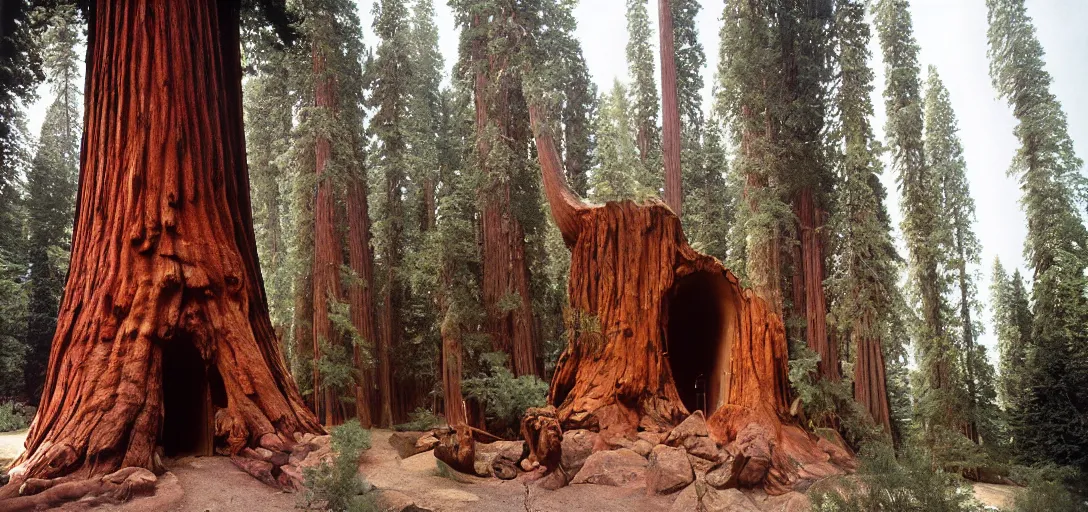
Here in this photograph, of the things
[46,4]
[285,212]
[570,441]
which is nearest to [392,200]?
[285,212]

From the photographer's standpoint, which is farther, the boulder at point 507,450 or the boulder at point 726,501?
the boulder at point 507,450

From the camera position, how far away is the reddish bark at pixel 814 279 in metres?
10.7

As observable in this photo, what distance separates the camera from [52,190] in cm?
928

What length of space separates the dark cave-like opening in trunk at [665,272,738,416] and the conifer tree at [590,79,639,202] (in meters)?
2.71

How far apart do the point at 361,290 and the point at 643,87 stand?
32.1ft

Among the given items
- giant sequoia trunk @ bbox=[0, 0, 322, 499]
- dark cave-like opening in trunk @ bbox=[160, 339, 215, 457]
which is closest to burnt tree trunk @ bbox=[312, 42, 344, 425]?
giant sequoia trunk @ bbox=[0, 0, 322, 499]

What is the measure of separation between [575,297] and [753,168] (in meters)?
5.05

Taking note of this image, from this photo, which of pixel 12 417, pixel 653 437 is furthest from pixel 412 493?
pixel 12 417

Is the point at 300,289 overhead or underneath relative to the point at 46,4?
underneath

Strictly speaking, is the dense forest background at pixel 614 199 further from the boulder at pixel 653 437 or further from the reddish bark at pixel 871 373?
the boulder at pixel 653 437

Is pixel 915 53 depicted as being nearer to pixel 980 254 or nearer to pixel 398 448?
pixel 980 254

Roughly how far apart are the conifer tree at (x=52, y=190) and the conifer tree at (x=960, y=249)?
478 inches

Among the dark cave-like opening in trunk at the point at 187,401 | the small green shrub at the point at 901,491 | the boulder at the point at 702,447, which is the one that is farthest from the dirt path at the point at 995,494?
the dark cave-like opening in trunk at the point at 187,401

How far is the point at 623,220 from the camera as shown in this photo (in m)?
8.01
